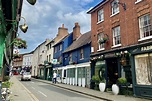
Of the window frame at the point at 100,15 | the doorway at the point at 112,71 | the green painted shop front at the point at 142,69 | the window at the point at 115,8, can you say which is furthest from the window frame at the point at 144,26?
the window frame at the point at 100,15

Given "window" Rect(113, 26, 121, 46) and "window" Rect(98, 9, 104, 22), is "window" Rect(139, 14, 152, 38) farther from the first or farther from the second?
"window" Rect(98, 9, 104, 22)

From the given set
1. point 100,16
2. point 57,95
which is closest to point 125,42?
point 100,16

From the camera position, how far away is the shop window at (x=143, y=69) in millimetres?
12969

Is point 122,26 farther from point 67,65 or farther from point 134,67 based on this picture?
point 67,65

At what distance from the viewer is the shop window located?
511 inches

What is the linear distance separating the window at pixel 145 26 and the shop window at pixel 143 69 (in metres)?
1.79

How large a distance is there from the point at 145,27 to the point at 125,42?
2.36 metres

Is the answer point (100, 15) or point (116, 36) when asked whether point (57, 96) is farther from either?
point (100, 15)

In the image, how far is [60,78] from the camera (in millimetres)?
33344

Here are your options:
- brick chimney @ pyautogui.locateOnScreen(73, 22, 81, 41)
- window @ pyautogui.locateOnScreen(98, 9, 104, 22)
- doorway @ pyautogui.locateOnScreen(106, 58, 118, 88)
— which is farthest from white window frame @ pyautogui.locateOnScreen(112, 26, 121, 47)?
brick chimney @ pyautogui.locateOnScreen(73, 22, 81, 41)

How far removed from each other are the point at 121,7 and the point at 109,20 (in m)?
2.14

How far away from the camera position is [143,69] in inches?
531

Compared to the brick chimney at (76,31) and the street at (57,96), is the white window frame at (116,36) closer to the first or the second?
the street at (57,96)

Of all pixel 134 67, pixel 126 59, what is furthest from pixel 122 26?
pixel 134 67
